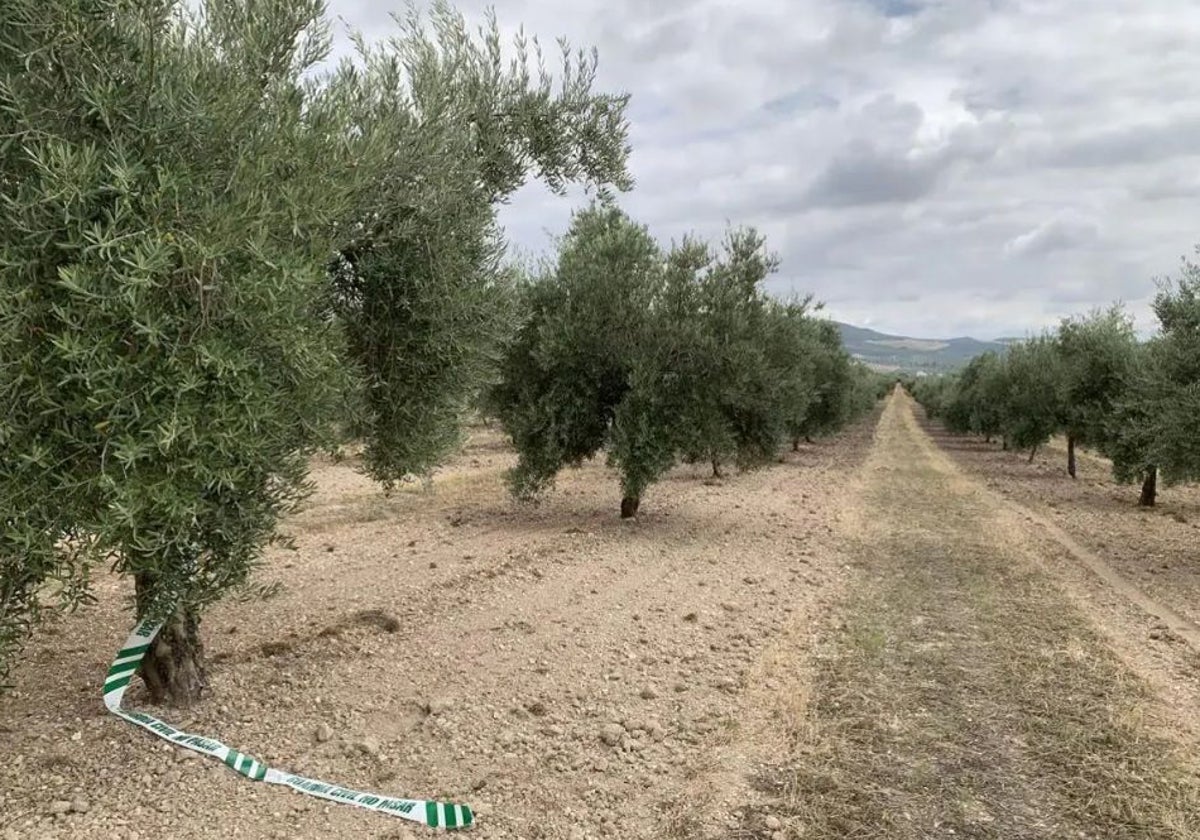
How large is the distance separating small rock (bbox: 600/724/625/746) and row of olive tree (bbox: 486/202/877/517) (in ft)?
33.9

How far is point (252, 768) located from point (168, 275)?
3726mm

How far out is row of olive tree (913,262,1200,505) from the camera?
17.6 m

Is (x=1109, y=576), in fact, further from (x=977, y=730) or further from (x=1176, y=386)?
(x=977, y=730)

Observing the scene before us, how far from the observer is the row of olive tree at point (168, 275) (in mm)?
4441

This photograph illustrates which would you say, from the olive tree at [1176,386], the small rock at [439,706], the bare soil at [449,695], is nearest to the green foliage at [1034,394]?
the olive tree at [1176,386]

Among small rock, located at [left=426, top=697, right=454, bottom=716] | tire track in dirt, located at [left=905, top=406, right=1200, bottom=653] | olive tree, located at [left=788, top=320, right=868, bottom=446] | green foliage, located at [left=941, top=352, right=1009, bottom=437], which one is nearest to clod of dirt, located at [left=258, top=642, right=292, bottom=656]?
small rock, located at [left=426, top=697, right=454, bottom=716]

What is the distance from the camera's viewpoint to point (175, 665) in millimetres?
6973

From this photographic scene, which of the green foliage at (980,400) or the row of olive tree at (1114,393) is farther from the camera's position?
the green foliage at (980,400)

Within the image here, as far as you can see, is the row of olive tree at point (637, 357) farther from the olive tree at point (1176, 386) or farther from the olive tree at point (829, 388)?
the olive tree at point (829, 388)

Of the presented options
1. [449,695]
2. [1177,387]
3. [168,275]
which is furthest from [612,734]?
[1177,387]

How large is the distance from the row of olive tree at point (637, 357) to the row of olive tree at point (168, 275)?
10957mm

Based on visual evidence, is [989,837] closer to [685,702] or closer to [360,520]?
[685,702]

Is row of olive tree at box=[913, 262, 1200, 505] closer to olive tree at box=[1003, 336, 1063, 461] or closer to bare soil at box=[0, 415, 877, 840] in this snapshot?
olive tree at box=[1003, 336, 1063, 461]

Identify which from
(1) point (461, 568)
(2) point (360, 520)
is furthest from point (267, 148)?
(2) point (360, 520)
